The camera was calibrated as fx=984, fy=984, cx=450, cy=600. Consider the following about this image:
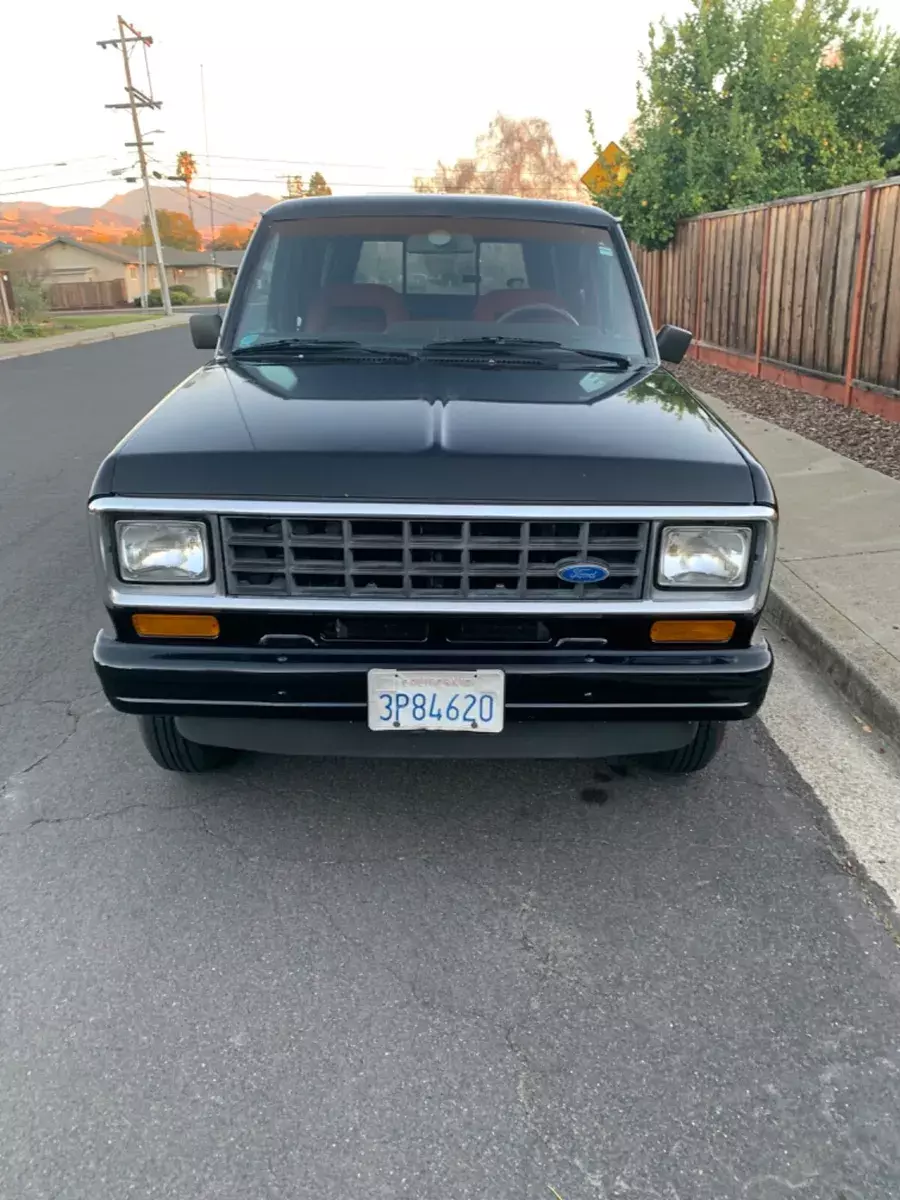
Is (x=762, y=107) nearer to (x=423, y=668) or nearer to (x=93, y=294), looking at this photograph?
(x=423, y=668)

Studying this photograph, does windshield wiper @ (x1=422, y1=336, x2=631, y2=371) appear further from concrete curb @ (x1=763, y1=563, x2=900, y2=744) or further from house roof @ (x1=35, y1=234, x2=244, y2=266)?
house roof @ (x1=35, y1=234, x2=244, y2=266)

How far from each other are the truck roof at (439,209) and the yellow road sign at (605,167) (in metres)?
11.8

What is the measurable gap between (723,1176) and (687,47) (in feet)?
55.2

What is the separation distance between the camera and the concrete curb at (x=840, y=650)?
3607 millimetres

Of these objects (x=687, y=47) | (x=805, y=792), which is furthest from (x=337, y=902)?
(x=687, y=47)

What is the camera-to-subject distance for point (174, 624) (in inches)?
102

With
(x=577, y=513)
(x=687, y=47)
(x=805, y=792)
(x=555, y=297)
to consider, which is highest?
(x=687, y=47)

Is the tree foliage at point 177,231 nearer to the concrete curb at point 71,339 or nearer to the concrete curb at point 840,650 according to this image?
the concrete curb at point 71,339

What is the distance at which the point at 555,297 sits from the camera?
12.8 feet

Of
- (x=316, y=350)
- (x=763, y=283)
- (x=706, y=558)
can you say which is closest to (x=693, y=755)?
(x=706, y=558)

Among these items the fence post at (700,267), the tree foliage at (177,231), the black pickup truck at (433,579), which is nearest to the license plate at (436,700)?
the black pickup truck at (433,579)

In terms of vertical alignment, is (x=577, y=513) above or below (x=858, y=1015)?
above

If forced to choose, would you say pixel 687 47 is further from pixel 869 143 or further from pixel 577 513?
pixel 577 513

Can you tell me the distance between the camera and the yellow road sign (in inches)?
586
